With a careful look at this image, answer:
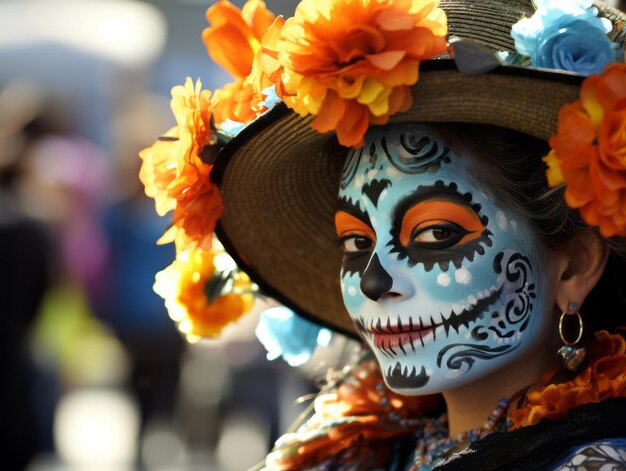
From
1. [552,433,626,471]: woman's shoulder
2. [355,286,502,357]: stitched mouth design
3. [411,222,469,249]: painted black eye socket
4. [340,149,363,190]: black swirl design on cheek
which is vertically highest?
[340,149,363,190]: black swirl design on cheek

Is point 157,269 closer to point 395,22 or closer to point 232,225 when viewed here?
point 232,225

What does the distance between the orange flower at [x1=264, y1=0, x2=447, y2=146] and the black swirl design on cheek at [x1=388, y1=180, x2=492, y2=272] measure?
271mm

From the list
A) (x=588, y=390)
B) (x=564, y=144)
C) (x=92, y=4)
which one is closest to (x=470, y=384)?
(x=588, y=390)

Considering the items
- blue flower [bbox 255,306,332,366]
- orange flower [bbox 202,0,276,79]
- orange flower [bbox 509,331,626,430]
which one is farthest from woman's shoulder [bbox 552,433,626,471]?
orange flower [bbox 202,0,276,79]

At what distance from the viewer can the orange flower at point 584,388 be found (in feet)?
8.02

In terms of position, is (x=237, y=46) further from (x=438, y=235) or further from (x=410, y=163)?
(x=438, y=235)

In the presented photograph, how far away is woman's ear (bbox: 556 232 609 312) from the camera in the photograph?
104 inches

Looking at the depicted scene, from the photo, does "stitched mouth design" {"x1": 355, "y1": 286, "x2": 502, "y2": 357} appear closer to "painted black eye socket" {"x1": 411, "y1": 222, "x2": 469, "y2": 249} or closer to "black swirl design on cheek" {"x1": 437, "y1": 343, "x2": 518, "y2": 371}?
"black swirl design on cheek" {"x1": 437, "y1": 343, "x2": 518, "y2": 371}

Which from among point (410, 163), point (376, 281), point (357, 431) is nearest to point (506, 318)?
point (376, 281)

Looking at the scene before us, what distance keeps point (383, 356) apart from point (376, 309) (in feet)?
0.36

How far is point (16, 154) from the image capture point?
6156 mm

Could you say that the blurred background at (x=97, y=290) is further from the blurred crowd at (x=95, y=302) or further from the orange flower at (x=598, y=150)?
the orange flower at (x=598, y=150)

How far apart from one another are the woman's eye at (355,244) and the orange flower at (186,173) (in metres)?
0.33

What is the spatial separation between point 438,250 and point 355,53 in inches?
19.6
